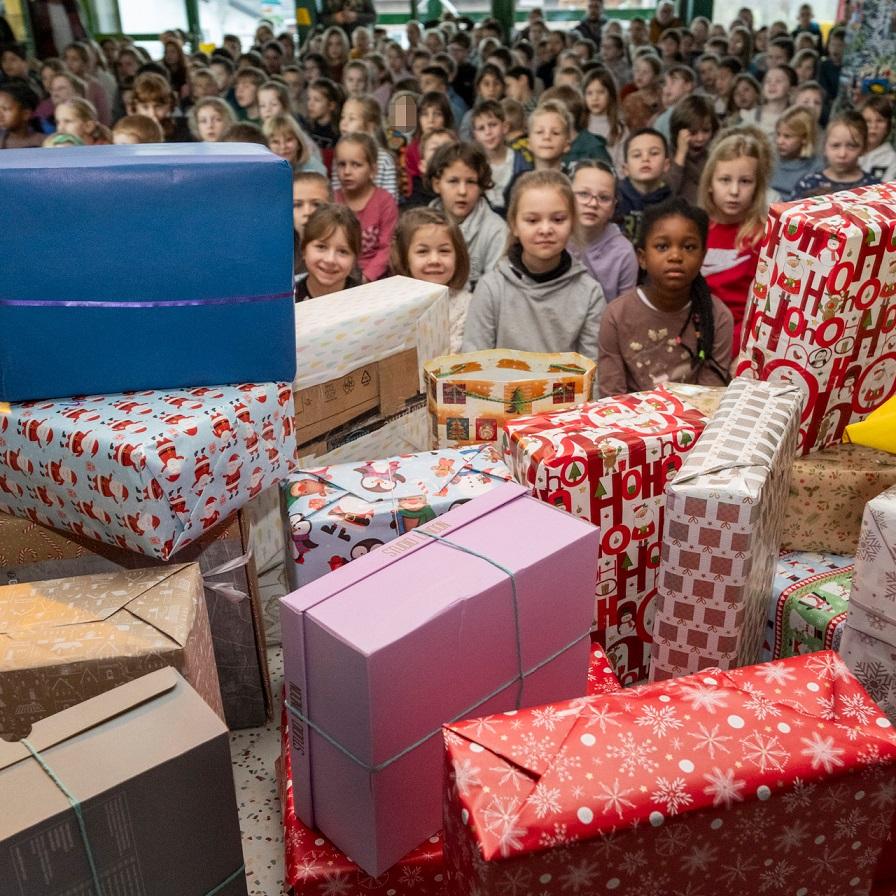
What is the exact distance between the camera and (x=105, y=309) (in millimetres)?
1268

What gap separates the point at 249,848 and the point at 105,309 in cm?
79

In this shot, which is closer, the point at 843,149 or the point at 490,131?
the point at 843,149

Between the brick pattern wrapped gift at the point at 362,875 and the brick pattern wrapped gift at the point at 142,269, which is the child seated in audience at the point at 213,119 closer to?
the brick pattern wrapped gift at the point at 142,269

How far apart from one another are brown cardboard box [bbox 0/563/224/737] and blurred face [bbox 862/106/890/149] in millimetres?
4471

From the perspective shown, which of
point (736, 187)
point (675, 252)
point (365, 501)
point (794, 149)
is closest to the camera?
point (365, 501)

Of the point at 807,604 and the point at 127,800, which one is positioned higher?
the point at 127,800

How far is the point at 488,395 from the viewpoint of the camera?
1673mm

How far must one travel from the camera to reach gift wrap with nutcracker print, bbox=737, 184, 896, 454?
1.38 metres

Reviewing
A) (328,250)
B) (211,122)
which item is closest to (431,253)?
(328,250)

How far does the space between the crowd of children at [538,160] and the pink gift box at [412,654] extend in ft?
3.78

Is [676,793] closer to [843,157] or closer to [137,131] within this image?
[843,157]

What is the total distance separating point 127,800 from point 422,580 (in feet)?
1.25

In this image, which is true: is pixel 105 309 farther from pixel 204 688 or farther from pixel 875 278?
pixel 875 278

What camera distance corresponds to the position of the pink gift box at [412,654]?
3.16 feet
